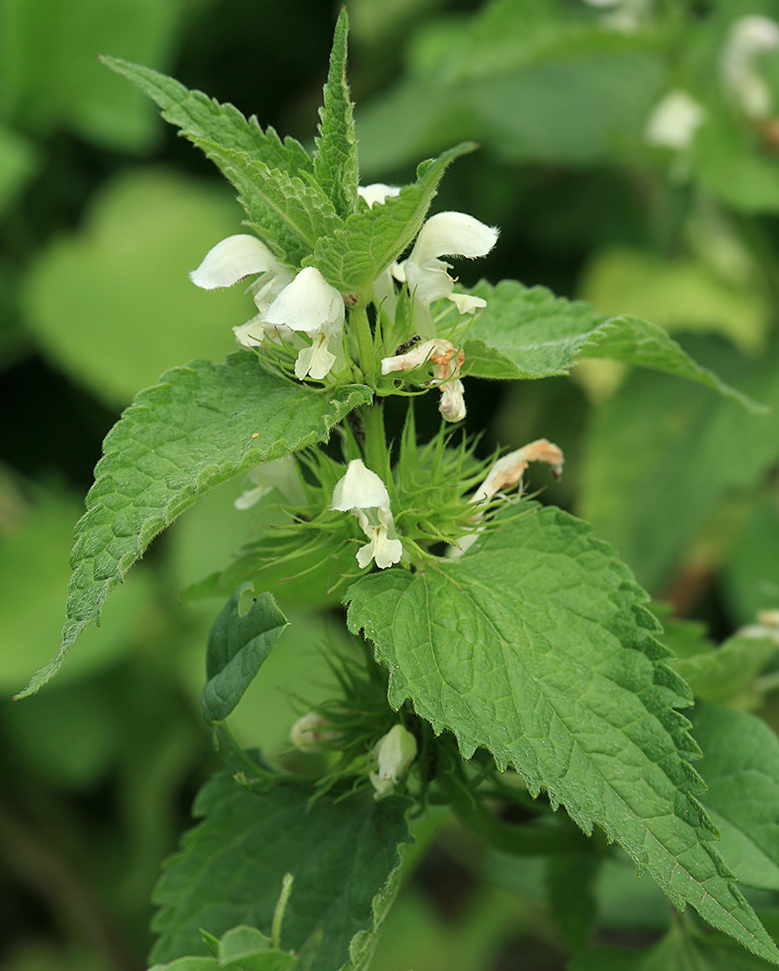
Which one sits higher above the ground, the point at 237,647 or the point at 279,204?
the point at 279,204

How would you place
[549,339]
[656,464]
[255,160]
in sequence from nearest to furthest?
[255,160] → [549,339] → [656,464]

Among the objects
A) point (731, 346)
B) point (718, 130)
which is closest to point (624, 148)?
point (718, 130)

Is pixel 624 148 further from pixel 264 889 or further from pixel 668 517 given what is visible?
pixel 264 889

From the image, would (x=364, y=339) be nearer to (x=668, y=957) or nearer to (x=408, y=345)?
(x=408, y=345)

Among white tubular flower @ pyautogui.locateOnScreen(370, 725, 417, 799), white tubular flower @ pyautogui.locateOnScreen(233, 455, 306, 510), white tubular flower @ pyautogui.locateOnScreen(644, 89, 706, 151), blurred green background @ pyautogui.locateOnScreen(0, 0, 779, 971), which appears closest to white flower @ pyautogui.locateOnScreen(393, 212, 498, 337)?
white tubular flower @ pyautogui.locateOnScreen(233, 455, 306, 510)

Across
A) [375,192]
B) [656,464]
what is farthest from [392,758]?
[656,464]

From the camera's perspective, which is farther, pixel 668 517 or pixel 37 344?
pixel 37 344

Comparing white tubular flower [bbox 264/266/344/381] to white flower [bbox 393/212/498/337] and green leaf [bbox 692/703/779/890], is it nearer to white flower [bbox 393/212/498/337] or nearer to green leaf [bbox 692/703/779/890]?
white flower [bbox 393/212/498/337]
